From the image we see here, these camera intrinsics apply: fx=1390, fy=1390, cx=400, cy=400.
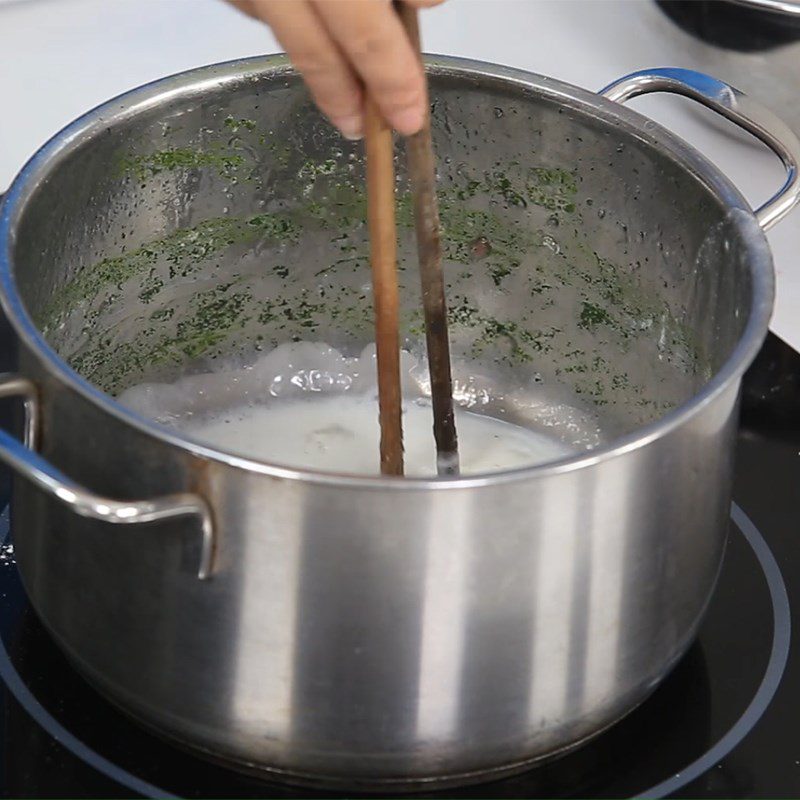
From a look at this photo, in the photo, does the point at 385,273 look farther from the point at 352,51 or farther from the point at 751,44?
the point at 751,44

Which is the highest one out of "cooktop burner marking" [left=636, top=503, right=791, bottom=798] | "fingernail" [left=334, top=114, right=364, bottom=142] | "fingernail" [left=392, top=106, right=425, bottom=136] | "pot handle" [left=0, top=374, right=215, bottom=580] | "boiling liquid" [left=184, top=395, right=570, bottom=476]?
"fingernail" [left=392, top=106, right=425, bottom=136]

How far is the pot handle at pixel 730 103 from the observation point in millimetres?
603

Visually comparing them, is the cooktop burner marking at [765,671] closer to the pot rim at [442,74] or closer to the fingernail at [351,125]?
the pot rim at [442,74]

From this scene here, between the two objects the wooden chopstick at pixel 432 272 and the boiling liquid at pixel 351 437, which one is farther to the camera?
the boiling liquid at pixel 351 437

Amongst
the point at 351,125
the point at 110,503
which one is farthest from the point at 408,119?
the point at 110,503

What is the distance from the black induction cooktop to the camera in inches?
19.2

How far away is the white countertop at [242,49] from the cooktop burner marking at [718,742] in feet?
0.75

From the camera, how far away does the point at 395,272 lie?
541 millimetres

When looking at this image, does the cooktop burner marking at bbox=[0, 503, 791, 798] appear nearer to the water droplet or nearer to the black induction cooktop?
the black induction cooktop

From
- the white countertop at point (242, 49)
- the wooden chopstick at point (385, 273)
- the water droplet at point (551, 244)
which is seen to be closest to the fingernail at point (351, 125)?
the wooden chopstick at point (385, 273)

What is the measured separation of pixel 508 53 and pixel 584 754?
1.72ft

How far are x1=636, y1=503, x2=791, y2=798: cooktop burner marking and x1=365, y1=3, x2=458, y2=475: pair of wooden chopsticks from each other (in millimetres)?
138

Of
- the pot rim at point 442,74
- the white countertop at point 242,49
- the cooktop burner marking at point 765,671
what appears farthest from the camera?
the white countertop at point 242,49

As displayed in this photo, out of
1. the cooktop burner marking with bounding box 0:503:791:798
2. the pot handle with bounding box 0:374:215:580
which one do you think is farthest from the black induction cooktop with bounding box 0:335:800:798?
the pot handle with bounding box 0:374:215:580
